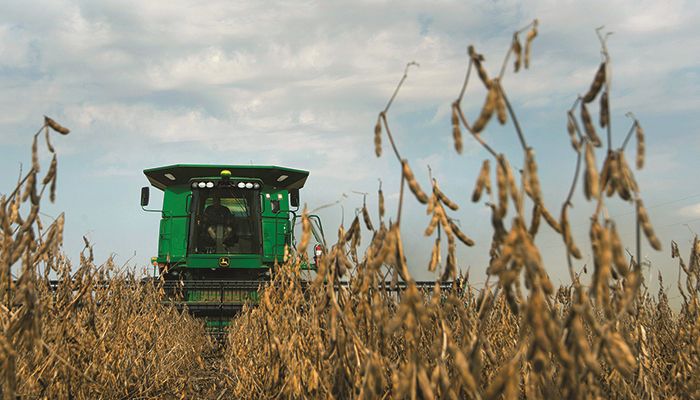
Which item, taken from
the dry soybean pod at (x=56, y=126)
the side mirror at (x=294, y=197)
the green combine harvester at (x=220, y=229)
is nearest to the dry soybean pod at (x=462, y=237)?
the dry soybean pod at (x=56, y=126)

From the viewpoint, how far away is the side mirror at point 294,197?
435 inches

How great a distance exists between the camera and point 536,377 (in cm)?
163

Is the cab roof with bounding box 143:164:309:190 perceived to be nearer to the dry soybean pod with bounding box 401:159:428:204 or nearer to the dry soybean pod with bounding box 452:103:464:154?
the dry soybean pod with bounding box 401:159:428:204

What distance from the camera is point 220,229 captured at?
1134 centimetres

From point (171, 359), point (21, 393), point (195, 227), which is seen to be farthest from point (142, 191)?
point (21, 393)

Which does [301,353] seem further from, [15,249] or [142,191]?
[142,191]

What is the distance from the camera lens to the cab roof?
11641mm

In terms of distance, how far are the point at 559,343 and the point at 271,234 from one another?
412 inches

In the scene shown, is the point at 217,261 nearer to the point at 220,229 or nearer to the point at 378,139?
the point at 220,229

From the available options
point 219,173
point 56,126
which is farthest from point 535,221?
point 219,173

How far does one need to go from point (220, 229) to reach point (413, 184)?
9781 millimetres

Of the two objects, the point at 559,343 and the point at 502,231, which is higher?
the point at 502,231

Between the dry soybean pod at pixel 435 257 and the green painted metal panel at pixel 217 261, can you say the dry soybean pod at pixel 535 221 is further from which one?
the green painted metal panel at pixel 217 261

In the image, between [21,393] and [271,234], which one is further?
[271,234]
